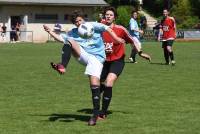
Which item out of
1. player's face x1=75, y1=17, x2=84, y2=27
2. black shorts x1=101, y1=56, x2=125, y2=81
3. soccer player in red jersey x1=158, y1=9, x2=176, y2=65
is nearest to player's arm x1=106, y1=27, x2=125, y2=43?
player's face x1=75, y1=17, x2=84, y2=27

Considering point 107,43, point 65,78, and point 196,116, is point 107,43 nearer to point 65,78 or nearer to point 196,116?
point 196,116

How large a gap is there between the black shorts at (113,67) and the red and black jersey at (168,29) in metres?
11.9

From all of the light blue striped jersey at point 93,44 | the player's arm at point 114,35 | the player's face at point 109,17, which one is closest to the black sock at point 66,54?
the light blue striped jersey at point 93,44

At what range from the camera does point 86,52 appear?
959 centimetres

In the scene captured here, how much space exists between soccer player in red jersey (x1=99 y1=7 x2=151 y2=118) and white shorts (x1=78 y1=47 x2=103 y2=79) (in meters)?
0.69

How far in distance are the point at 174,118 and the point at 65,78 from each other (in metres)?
7.71

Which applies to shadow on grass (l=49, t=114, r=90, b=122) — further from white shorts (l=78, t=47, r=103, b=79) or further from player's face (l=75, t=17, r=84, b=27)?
player's face (l=75, t=17, r=84, b=27)

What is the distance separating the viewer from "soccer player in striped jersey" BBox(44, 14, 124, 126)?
9438 mm

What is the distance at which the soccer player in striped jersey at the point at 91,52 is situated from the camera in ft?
31.0

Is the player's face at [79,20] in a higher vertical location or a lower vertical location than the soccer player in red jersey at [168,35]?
higher

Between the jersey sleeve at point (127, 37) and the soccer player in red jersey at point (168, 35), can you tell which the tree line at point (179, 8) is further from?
the jersey sleeve at point (127, 37)

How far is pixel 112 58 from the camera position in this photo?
408 inches

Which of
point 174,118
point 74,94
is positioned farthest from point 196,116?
point 74,94

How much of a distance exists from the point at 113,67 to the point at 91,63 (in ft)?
3.02
